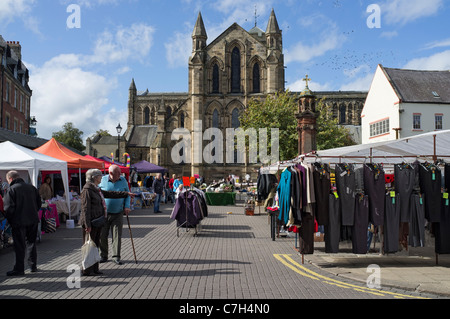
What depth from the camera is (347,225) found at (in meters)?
8.21

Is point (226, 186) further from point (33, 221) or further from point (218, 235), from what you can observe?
point (33, 221)

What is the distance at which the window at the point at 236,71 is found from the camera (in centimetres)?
5469

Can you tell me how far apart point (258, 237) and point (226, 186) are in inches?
662

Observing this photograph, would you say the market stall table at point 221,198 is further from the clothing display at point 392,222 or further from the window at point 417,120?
the clothing display at point 392,222

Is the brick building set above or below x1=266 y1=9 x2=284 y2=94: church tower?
below

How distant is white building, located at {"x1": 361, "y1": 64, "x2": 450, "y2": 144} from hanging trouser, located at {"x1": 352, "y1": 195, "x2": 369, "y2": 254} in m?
25.4

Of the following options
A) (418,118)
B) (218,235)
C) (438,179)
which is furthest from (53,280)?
(418,118)

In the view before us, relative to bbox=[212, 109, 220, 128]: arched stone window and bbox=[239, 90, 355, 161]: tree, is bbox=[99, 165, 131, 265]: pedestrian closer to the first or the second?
bbox=[239, 90, 355, 161]: tree

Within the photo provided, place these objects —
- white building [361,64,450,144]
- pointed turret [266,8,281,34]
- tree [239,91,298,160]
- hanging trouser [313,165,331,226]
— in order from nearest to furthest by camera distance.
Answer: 1. hanging trouser [313,165,331,226]
2. white building [361,64,450,144]
3. tree [239,91,298,160]
4. pointed turret [266,8,281,34]

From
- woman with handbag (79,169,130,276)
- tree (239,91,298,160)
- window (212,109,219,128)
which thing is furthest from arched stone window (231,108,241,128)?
woman with handbag (79,169,130,276)

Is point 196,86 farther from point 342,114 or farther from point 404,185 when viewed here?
point 404,185

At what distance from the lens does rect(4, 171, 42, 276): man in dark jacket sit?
7445 millimetres
